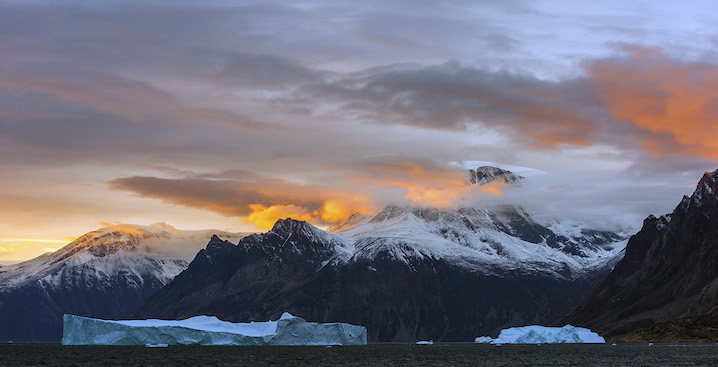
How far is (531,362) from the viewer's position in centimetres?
18925

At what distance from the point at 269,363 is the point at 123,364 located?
88.2 ft

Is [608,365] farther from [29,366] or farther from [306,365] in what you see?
[29,366]

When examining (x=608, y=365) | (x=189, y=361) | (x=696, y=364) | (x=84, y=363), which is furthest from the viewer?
(x=189, y=361)

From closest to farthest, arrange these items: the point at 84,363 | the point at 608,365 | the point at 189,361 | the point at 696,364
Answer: the point at 696,364
the point at 608,365
the point at 84,363
the point at 189,361

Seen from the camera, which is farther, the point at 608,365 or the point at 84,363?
the point at 84,363

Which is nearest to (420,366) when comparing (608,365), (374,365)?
(374,365)

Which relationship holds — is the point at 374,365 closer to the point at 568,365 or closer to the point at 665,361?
the point at 568,365

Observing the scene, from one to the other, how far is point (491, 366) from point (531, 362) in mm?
15957

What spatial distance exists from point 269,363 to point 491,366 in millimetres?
41545

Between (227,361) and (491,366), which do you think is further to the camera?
(227,361)

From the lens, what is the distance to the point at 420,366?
183m

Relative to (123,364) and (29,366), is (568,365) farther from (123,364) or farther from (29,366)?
(29,366)

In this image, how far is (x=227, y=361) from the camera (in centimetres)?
19500

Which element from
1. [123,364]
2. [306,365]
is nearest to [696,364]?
→ [306,365]
